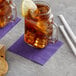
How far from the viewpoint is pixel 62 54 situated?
796mm

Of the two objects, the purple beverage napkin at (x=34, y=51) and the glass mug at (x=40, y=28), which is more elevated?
the glass mug at (x=40, y=28)

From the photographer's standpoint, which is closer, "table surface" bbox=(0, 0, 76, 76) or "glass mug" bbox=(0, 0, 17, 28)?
"table surface" bbox=(0, 0, 76, 76)

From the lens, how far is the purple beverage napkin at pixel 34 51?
78cm

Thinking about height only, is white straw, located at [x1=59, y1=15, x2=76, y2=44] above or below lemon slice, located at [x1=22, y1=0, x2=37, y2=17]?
below

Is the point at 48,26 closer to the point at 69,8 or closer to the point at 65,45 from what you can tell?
the point at 65,45

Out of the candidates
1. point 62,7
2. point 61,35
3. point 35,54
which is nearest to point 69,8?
point 62,7

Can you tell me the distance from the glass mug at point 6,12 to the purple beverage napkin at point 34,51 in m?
0.10

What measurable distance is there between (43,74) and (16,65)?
8cm

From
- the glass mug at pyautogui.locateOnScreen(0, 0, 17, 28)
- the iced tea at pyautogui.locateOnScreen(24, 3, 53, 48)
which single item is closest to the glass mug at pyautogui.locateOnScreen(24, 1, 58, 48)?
the iced tea at pyautogui.locateOnScreen(24, 3, 53, 48)

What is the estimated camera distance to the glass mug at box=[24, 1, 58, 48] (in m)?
0.76

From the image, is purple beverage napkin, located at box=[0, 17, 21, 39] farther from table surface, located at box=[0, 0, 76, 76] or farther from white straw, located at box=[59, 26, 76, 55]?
white straw, located at box=[59, 26, 76, 55]

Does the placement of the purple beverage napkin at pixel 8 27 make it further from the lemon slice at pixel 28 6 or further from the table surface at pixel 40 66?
the lemon slice at pixel 28 6

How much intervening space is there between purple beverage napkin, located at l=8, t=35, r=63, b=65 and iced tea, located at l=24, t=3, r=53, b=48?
0.02m

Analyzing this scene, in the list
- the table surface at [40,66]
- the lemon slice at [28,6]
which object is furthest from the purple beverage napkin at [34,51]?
the lemon slice at [28,6]
